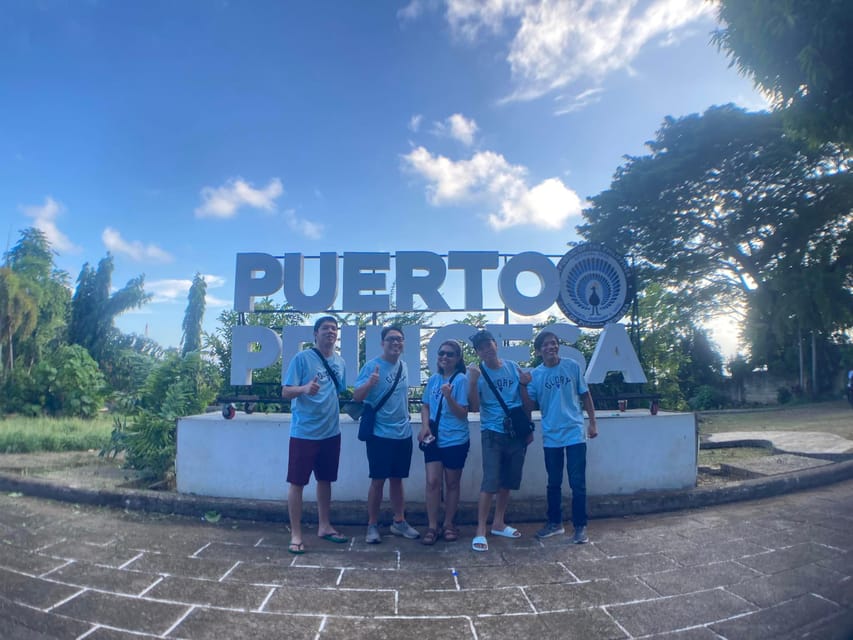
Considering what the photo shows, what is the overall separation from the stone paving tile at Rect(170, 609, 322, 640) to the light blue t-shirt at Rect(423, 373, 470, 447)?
63.8 inches

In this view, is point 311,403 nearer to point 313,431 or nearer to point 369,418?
point 313,431

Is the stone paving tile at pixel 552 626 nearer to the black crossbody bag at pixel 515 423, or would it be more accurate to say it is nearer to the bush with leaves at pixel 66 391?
the black crossbody bag at pixel 515 423

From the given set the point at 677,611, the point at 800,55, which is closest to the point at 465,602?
the point at 677,611

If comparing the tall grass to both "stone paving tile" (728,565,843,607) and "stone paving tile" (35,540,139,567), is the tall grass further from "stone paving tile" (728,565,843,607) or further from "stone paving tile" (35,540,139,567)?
"stone paving tile" (728,565,843,607)

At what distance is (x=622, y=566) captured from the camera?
367 cm

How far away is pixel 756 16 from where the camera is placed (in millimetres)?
5324

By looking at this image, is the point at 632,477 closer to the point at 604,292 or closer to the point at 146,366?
the point at 604,292

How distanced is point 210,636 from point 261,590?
0.56 metres

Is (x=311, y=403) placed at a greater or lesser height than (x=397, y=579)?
greater

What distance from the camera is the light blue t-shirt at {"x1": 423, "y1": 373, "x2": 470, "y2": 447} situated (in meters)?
4.21

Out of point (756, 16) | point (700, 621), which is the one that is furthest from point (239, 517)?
point (756, 16)

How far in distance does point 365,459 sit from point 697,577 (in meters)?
2.79

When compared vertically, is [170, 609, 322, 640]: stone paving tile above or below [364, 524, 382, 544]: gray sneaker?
below

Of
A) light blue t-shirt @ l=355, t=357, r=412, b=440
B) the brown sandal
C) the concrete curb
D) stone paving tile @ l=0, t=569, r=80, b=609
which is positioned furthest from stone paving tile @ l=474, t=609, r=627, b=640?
stone paving tile @ l=0, t=569, r=80, b=609
